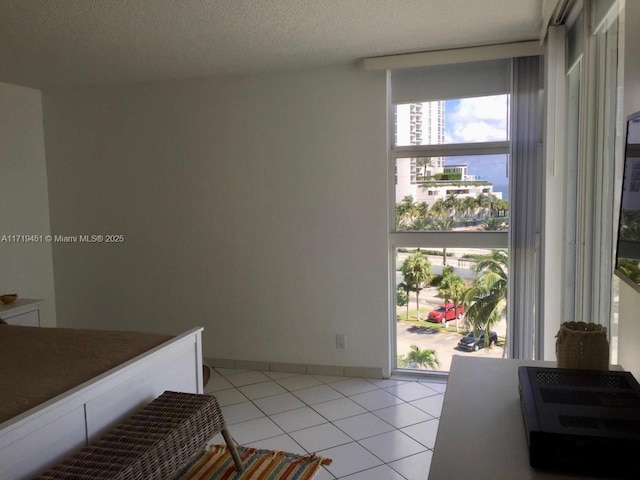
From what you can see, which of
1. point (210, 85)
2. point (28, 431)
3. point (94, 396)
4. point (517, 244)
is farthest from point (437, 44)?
point (28, 431)

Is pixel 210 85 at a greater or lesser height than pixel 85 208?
greater

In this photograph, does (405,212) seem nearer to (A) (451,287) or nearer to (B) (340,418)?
(A) (451,287)

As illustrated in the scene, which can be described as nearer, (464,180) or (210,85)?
(464,180)

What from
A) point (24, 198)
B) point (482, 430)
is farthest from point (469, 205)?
point (24, 198)

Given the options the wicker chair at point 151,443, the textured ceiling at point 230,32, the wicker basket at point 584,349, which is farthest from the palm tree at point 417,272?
the wicker basket at point 584,349

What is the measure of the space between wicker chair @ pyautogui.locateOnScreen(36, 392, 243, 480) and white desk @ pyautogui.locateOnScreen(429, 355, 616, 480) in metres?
1.14

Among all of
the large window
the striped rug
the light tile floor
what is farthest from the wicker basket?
the large window

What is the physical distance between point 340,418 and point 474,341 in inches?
49.9

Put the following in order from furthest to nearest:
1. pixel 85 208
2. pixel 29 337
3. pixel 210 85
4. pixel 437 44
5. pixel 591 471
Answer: pixel 85 208, pixel 210 85, pixel 437 44, pixel 29 337, pixel 591 471

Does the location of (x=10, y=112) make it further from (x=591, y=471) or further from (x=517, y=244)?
(x=591, y=471)

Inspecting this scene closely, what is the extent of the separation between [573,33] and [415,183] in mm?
1512

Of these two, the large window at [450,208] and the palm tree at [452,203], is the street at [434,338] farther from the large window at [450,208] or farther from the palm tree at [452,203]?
the palm tree at [452,203]

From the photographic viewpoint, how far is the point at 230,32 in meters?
3.15

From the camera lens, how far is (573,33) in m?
2.86
